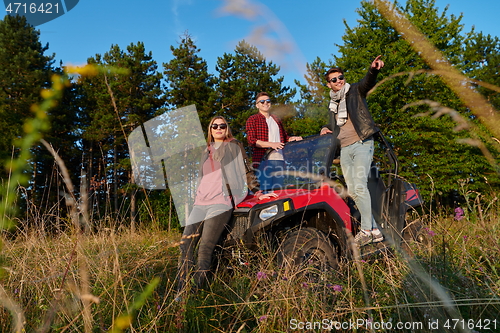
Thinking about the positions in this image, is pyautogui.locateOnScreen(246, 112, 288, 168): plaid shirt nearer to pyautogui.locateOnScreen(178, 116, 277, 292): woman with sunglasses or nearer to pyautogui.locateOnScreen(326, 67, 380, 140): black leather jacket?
pyautogui.locateOnScreen(178, 116, 277, 292): woman with sunglasses

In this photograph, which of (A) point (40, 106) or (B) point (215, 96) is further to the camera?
(B) point (215, 96)

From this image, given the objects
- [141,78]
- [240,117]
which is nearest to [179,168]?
[240,117]

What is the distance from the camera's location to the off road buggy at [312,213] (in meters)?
3.35

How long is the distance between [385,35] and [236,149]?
17.1 metres

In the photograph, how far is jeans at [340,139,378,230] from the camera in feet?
11.9

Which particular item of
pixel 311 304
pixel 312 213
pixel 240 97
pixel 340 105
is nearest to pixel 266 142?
pixel 340 105

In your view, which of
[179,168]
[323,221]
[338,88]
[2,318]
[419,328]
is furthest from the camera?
[179,168]

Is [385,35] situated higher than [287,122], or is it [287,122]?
[385,35]

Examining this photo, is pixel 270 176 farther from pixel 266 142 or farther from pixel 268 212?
pixel 268 212

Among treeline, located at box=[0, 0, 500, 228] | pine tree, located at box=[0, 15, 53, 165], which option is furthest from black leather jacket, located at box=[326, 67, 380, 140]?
pine tree, located at box=[0, 15, 53, 165]

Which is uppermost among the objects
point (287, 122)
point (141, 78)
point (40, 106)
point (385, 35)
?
point (141, 78)

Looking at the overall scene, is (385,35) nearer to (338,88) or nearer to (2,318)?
(338,88)

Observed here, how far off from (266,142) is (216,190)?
1179mm

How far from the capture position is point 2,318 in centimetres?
230
